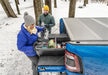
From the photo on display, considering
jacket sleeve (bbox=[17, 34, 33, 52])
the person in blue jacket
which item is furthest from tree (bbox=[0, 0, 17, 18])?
jacket sleeve (bbox=[17, 34, 33, 52])

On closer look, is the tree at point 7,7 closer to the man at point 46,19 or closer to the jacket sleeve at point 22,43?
the man at point 46,19

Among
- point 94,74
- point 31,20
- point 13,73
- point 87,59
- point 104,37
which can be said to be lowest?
point 13,73

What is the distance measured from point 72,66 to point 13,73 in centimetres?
239

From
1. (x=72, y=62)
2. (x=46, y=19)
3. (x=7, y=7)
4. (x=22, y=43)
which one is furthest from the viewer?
(x=7, y=7)

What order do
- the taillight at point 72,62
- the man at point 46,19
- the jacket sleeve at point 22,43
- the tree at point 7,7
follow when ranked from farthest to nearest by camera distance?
1. the tree at point 7,7
2. the man at point 46,19
3. the jacket sleeve at point 22,43
4. the taillight at point 72,62

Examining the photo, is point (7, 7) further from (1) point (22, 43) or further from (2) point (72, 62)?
(2) point (72, 62)

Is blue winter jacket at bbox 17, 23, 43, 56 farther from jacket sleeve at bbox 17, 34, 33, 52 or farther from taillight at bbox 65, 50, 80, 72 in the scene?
taillight at bbox 65, 50, 80, 72

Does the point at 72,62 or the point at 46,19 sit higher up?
the point at 46,19

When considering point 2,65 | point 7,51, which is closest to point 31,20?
point 2,65

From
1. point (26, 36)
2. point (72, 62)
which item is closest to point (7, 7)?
point (26, 36)

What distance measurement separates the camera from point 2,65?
342 centimetres

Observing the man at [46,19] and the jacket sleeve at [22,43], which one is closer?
the jacket sleeve at [22,43]

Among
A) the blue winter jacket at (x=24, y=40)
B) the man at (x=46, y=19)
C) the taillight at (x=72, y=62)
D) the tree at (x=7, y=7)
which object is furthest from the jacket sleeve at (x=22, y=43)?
the tree at (x=7, y=7)

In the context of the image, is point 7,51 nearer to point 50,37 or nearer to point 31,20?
point 50,37
